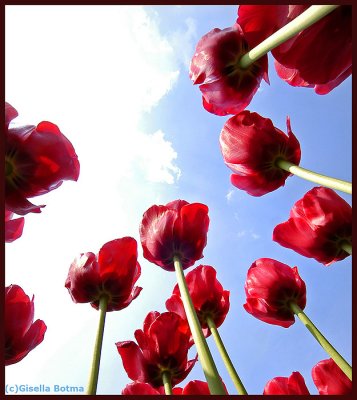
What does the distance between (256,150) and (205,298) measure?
31 cm

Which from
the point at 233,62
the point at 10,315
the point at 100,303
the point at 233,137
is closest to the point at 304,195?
the point at 233,137

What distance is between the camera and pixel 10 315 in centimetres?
67

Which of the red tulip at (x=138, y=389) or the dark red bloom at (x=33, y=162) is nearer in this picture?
the dark red bloom at (x=33, y=162)

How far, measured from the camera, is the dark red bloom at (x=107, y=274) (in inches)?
30.2

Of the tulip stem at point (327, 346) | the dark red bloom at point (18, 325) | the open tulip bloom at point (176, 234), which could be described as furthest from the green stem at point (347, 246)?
the dark red bloom at point (18, 325)

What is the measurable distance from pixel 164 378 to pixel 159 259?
20 centimetres

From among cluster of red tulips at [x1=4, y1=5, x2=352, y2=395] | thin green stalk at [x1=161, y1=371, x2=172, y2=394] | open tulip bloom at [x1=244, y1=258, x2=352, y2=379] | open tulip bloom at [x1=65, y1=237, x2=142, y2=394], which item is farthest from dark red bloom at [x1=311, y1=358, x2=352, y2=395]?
open tulip bloom at [x1=65, y1=237, x2=142, y2=394]

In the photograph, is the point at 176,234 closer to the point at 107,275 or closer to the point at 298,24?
the point at 107,275

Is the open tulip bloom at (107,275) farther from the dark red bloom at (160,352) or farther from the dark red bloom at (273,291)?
the dark red bloom at (273,291)

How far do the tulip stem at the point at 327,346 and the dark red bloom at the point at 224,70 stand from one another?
36cm

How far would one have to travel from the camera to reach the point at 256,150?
2.50ft

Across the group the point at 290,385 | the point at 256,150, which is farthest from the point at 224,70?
the point at 290,385

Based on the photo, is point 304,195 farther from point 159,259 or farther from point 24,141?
point 24,141

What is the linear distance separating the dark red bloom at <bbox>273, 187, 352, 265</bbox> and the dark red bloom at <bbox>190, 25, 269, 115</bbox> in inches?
8.3
